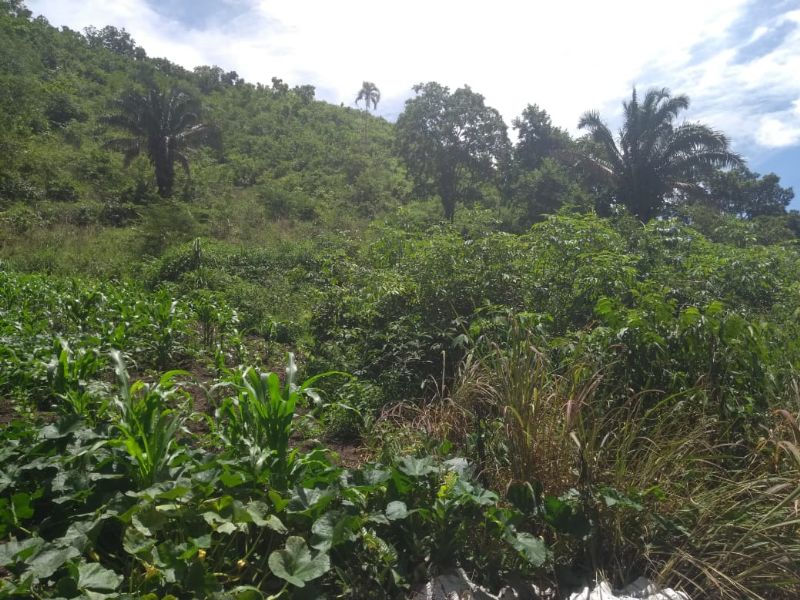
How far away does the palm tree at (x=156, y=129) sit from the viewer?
64.8 feet

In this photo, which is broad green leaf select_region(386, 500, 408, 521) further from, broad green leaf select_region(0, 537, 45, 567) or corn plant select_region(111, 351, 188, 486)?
broad green leaf select_region(0, 537, 45, 567)

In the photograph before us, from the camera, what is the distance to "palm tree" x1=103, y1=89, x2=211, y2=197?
1975 cm

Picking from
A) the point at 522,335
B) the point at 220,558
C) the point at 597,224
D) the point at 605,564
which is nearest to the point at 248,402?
the point at 220,558

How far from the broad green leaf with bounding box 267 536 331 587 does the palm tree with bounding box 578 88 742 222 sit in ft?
62.5

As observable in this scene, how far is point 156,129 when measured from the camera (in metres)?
19.9

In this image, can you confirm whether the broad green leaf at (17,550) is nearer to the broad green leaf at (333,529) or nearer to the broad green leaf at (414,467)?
the broad green leaf at (333,529)

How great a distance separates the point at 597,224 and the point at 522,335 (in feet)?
7.77

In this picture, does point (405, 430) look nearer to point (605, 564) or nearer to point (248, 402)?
point (248, 402)

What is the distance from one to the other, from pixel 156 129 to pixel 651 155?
17.0 m

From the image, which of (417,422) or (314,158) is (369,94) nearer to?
(314,158)

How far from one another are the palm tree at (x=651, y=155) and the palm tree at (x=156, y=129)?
14251 mm

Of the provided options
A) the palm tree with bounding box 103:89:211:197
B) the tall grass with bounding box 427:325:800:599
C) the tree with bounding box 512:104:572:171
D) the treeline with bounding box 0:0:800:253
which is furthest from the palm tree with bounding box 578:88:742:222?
the tall grass with bounding box 427:325:800:599

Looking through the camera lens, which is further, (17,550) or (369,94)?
(369,94)

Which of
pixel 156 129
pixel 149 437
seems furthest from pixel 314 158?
pixel 149 437
